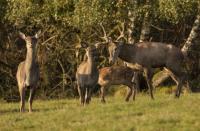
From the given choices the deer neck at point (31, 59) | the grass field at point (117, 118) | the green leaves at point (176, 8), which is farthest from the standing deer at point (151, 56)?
the green leaves at point (176, 8)

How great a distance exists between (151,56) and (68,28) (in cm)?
1084

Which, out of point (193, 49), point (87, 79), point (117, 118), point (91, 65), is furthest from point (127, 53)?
point (193, 49)

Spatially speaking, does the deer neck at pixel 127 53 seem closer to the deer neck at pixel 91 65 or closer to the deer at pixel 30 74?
the deer neck at pixel 91 65

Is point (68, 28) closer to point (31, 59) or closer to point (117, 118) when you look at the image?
point (31, 59)

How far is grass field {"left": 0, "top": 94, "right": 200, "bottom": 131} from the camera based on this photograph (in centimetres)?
1464

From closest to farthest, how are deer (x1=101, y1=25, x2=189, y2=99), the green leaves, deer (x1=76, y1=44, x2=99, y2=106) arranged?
deer (x1=76, y1=44, x2=99, y2=106)
deer (x1=101, y1=25, x2=189, y2=99)
the green leaves

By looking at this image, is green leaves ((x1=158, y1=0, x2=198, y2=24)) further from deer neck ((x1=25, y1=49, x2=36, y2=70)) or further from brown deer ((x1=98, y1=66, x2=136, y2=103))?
deer neck ((x1=25, y1=49, x2=36, y2=70))

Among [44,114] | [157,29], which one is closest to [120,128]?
[44,114]

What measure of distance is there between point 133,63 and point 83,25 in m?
6.82

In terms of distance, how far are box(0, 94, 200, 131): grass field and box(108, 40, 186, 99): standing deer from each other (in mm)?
3893

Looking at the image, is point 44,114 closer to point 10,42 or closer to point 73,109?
point 73,109

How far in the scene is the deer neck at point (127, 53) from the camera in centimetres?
2228

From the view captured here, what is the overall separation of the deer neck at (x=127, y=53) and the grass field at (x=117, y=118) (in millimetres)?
4223

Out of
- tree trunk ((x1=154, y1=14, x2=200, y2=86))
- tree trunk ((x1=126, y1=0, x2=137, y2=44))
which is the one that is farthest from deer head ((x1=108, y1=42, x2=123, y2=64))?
tree trunk ((x1=154, y1=14, x2=200, y2=86))
